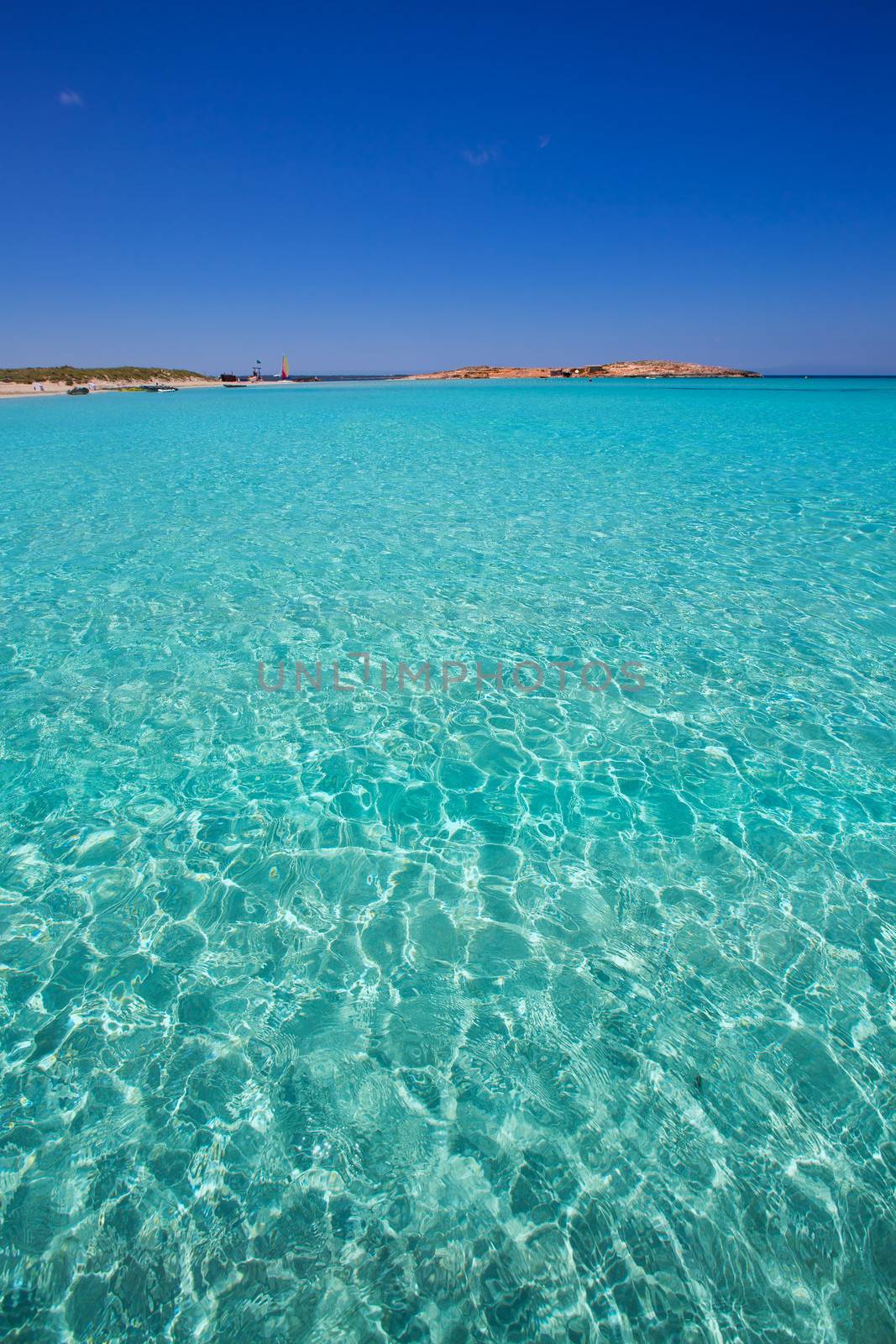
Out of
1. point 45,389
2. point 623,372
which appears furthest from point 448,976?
point 623,372

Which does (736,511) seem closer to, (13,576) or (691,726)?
(691,726)

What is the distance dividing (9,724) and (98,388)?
256ft

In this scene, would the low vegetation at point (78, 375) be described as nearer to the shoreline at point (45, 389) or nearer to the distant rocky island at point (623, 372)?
the shoreline at point (45, 389)

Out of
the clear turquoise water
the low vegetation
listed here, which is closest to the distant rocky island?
the low vegetation

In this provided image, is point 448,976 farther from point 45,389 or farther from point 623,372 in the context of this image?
point 623,372

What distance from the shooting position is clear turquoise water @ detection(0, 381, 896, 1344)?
2.62 meters

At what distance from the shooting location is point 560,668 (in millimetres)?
7320

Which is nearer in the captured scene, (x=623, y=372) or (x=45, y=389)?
(x=45, y=389)

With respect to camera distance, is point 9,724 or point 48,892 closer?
point 48,892

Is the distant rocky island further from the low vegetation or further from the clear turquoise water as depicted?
the clear turquoise water

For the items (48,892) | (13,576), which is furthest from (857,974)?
(13,576)

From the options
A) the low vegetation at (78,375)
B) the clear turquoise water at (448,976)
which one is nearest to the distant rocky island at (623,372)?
the low vegetation at (78,375)

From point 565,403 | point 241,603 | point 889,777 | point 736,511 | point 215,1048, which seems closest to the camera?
point 215,1048

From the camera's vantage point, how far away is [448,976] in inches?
151
